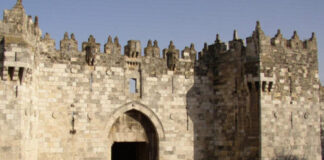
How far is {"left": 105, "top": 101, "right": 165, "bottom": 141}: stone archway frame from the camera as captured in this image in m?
18.6

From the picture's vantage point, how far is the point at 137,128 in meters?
19.6

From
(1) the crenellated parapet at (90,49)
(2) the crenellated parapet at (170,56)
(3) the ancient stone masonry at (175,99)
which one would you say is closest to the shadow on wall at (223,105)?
(3) the ancient stone masonry at (175,99)

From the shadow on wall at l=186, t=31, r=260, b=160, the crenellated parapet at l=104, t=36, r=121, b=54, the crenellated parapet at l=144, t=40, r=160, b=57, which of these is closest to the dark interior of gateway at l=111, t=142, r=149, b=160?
the shadow on wall at l=186, t=31, r=260, b=160

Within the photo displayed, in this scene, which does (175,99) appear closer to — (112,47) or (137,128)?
(137,128)

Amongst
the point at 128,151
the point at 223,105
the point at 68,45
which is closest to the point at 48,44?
the point at 68,45

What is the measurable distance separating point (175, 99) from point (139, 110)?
1.74m

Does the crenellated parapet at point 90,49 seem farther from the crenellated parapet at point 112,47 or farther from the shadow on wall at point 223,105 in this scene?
the shadow on wall at point 223,105

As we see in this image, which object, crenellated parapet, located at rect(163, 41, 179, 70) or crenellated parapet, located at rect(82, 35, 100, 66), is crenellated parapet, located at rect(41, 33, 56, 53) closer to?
crenellated parapet, located at rect(82, 35, 100, 66)

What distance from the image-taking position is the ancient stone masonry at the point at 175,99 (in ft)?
57.5

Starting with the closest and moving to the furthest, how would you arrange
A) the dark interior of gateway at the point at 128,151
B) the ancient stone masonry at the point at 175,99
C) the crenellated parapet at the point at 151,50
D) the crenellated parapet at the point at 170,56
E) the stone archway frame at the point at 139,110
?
the ancient stone masonry at the point at 175,99 < the stone archway frame at the point at 139,110 < the crenellated parapet at the point at 151,50 < the crenellated parapet at the point at 170,56 < the dark interior of gateway at the point at 128,151

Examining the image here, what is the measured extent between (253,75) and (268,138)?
2568 mm

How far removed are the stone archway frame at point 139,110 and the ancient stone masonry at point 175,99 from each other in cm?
4

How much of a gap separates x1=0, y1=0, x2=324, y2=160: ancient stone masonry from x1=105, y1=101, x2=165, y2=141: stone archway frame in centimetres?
4

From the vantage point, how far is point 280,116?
63.2 ft
